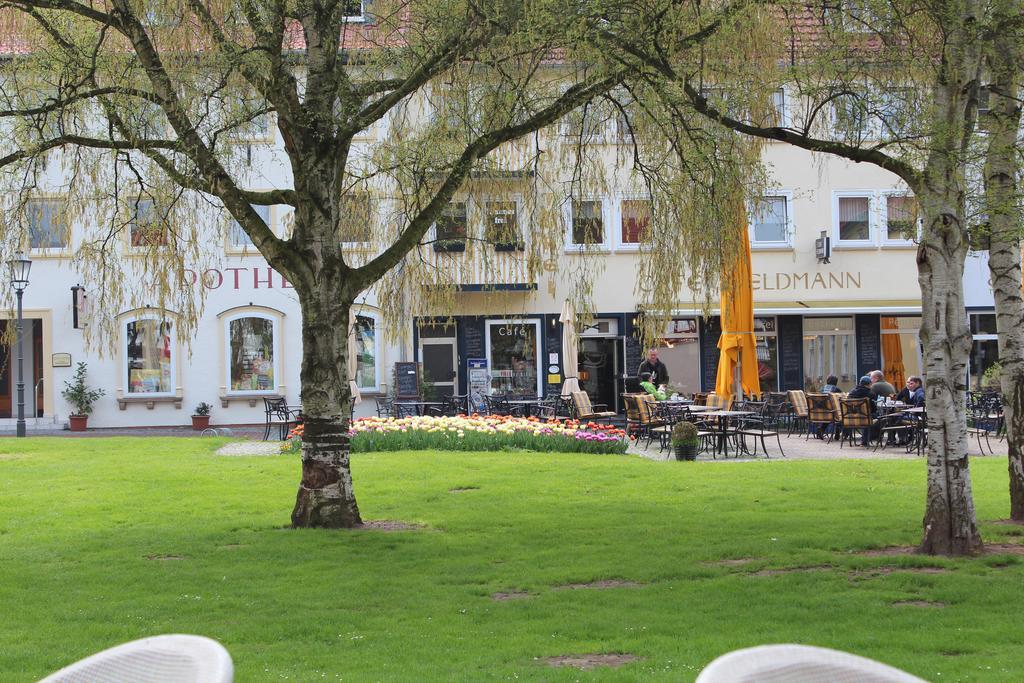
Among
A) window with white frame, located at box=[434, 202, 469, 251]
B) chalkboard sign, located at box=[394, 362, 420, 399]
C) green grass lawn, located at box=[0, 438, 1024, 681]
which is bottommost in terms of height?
green grass lawn, located at box=[0, 438, 1024, 681]

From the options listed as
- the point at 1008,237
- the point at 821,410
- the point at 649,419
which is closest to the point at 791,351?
the point at 821,410

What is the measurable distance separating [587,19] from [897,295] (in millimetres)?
22236

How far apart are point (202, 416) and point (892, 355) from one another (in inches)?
711

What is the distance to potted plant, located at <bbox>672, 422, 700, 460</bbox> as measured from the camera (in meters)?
17.7

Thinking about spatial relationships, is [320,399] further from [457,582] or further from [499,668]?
[499,668]

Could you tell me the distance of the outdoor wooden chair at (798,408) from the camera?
2423cm

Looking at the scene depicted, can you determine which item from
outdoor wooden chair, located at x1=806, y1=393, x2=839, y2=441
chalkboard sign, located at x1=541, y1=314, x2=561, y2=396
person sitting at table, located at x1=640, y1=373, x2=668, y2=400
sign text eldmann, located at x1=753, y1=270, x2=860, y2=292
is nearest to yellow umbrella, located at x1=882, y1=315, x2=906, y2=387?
sign text eldmann, located at x1=753, y1=270, x2=860, y2=292

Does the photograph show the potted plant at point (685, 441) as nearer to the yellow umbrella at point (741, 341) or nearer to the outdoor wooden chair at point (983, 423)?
the yellow umbrella at point (741, 341)

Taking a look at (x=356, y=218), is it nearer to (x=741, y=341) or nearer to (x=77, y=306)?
(x=741, y=341)

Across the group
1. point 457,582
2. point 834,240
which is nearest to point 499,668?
point 457,582

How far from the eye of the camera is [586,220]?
11727mm

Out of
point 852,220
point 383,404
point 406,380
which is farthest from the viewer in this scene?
point 852,220

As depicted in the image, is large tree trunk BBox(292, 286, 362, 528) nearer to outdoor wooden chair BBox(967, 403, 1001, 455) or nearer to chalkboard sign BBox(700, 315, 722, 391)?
outdoor wooden chair BBox(967, 403, 1001, 455)

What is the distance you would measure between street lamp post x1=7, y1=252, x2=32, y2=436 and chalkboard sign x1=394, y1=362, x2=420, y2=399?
8385 mm
